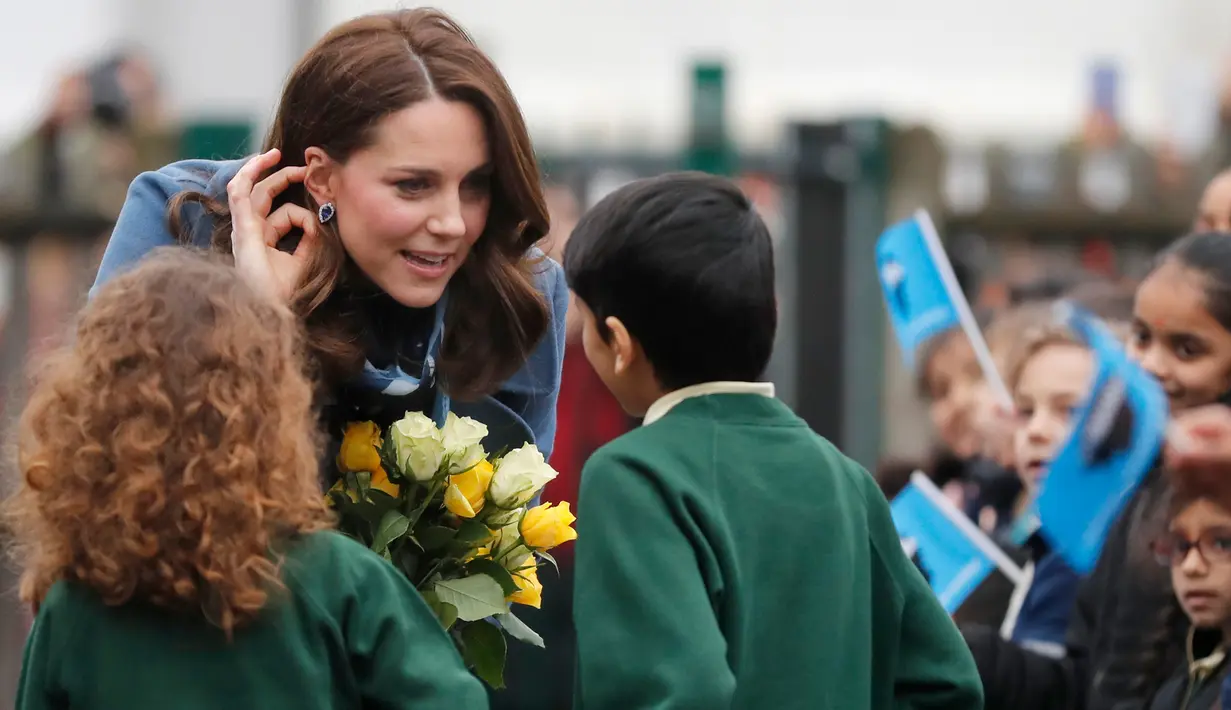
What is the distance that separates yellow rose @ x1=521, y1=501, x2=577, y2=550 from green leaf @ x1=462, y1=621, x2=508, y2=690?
0.45ft

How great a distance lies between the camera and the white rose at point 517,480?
2775mm

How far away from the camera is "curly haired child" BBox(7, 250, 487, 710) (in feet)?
7.96

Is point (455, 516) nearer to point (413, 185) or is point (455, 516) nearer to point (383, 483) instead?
point (383, 483)

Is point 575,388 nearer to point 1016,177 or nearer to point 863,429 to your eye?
point 863,429

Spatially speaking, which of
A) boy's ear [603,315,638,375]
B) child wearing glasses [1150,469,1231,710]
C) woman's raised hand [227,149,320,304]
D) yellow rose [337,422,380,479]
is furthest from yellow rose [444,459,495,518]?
child wearing glasses [1150,469,1231,710]

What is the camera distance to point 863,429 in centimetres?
699

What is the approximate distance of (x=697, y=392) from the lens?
2758mm

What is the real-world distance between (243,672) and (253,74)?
20.2 feet

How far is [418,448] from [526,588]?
311 mm

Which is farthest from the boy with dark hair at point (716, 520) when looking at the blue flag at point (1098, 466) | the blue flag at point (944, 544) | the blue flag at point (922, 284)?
the blue flag at point (922, 284)

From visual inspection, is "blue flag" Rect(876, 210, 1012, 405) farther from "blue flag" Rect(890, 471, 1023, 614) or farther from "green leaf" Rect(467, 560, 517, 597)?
"green leaf" Rect(467, 560, 517, 597)

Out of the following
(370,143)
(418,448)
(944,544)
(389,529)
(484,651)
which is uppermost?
(370,143)

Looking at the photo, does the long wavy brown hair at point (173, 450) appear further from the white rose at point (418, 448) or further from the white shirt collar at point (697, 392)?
the white shirt collar at point (697, 392)

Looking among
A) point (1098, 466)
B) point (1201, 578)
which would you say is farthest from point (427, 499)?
point (1098, 466)
